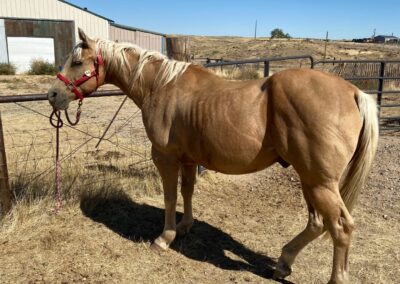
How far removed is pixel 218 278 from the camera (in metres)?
2.99

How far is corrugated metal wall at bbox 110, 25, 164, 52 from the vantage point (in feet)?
87.5

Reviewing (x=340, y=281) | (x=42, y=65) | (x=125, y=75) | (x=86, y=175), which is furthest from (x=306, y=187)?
(x=42, y=65)

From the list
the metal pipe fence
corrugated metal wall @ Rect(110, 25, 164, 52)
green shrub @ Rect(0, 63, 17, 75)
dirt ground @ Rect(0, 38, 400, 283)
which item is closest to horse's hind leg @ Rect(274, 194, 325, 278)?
dirt ground @ Rect(0, 38, 400, 283)

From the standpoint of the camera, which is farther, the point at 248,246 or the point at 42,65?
the point at 42,65

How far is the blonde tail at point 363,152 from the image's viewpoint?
8.25ft

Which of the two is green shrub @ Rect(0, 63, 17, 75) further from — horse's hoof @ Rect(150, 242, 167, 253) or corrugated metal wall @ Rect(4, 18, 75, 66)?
horse's hoof @ Rect(150, 242, 167, 253)

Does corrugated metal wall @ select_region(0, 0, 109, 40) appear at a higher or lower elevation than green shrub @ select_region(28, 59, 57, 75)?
higher

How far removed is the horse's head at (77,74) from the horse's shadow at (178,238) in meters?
1.38

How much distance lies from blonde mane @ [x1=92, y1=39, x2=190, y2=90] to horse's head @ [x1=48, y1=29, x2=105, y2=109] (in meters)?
0.08

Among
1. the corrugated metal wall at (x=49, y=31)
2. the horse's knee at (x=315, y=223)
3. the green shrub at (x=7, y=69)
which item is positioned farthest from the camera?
the corrugated metal wall at (x=49, y=31)

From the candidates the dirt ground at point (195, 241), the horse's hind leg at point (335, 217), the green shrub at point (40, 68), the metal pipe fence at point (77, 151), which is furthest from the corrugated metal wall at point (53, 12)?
the horse's hind leg at point (335, 217)

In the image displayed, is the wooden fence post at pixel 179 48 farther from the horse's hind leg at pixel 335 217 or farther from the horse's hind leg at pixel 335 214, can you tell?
the horse's hind leg at pixel 335 214

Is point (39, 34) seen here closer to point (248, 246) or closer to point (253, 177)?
point (253, 177)

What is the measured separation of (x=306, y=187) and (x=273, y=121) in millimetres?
528
